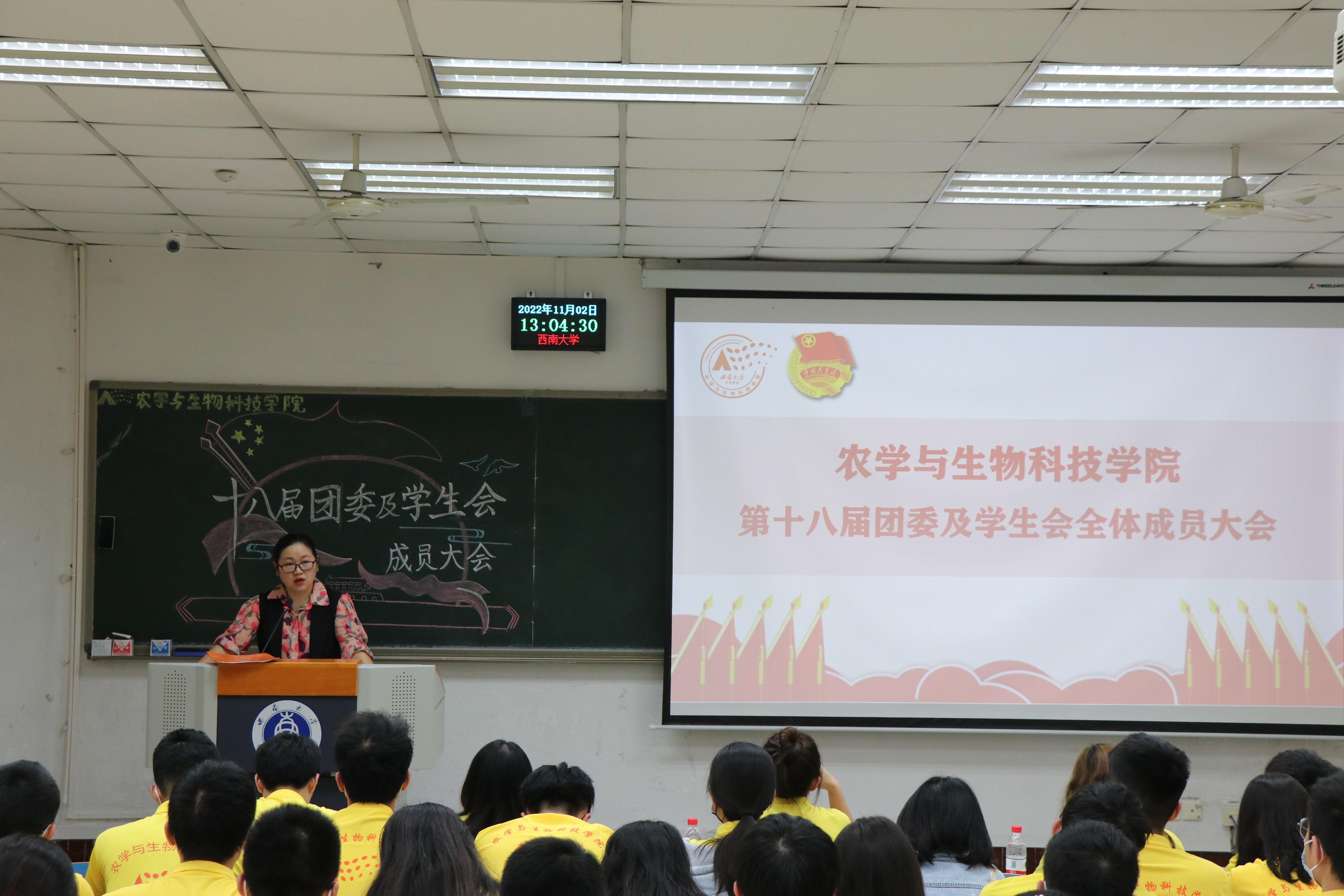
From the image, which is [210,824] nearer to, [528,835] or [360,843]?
[360,843]

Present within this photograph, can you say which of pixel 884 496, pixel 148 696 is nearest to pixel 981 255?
pixel 884 496

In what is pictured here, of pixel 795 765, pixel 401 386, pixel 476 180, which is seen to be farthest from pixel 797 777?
pixel 401 386

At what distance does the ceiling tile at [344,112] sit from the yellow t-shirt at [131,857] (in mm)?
2270

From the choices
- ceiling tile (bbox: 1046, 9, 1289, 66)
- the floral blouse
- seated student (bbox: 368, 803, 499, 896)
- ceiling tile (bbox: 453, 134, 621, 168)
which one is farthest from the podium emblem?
ceiling tile (bbox: 1046, 9, 1289, 66)

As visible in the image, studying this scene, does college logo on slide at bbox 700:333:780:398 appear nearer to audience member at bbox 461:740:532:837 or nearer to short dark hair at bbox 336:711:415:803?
audience member at bbox 461:740:532:837

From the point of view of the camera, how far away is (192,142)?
388 cm

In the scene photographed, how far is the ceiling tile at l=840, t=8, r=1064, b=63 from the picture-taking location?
2.92 m

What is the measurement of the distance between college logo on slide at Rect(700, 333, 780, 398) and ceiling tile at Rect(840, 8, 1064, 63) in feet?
7.55

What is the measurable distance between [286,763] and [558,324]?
9.71 ft

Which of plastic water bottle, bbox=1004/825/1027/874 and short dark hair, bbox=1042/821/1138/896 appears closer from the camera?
short dark hair, bbox=1042/821/1138/896

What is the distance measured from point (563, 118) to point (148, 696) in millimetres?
2703

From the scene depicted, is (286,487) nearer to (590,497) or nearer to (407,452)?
(407,452)

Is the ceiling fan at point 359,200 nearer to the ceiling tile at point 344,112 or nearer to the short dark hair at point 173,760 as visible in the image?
the ceiling tile at point 344,112

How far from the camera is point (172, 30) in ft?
9.98
